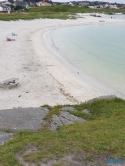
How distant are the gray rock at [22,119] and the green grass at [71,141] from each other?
66 centimetres

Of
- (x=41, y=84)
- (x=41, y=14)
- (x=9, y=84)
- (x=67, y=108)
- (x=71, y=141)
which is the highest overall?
(x=41, y=14)

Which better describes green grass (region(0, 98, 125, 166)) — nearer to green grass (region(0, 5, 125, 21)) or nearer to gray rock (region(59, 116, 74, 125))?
gray rock (region(59, 116, 74, 125))

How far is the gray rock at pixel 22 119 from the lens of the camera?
9922 mm

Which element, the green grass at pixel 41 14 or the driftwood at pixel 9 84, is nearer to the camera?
the driftwood at pixel 9 84

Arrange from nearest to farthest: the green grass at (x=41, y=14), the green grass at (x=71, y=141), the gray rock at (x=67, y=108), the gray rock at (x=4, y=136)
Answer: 1. the green grass at (x=71, y=141)
2. the gray rock at (x=4, y=136)
3. the gray rock at (x=67, y=108)
4. the green grass at (x=41, y=14)

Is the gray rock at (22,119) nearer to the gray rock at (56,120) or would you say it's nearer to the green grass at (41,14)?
the gray rock at (56,120)

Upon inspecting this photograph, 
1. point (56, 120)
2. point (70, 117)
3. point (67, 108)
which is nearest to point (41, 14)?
point (67, 108)

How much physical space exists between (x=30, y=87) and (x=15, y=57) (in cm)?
1056

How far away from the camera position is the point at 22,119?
421 inches

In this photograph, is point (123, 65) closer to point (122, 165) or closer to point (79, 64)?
point (79, 64)

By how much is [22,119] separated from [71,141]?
10.3 ft

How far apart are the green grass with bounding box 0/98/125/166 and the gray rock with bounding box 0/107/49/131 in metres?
0.66

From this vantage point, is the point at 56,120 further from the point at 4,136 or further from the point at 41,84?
the point at 41,84

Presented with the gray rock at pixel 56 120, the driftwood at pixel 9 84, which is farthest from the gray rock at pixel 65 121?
the driftwood at pixel 9 84
